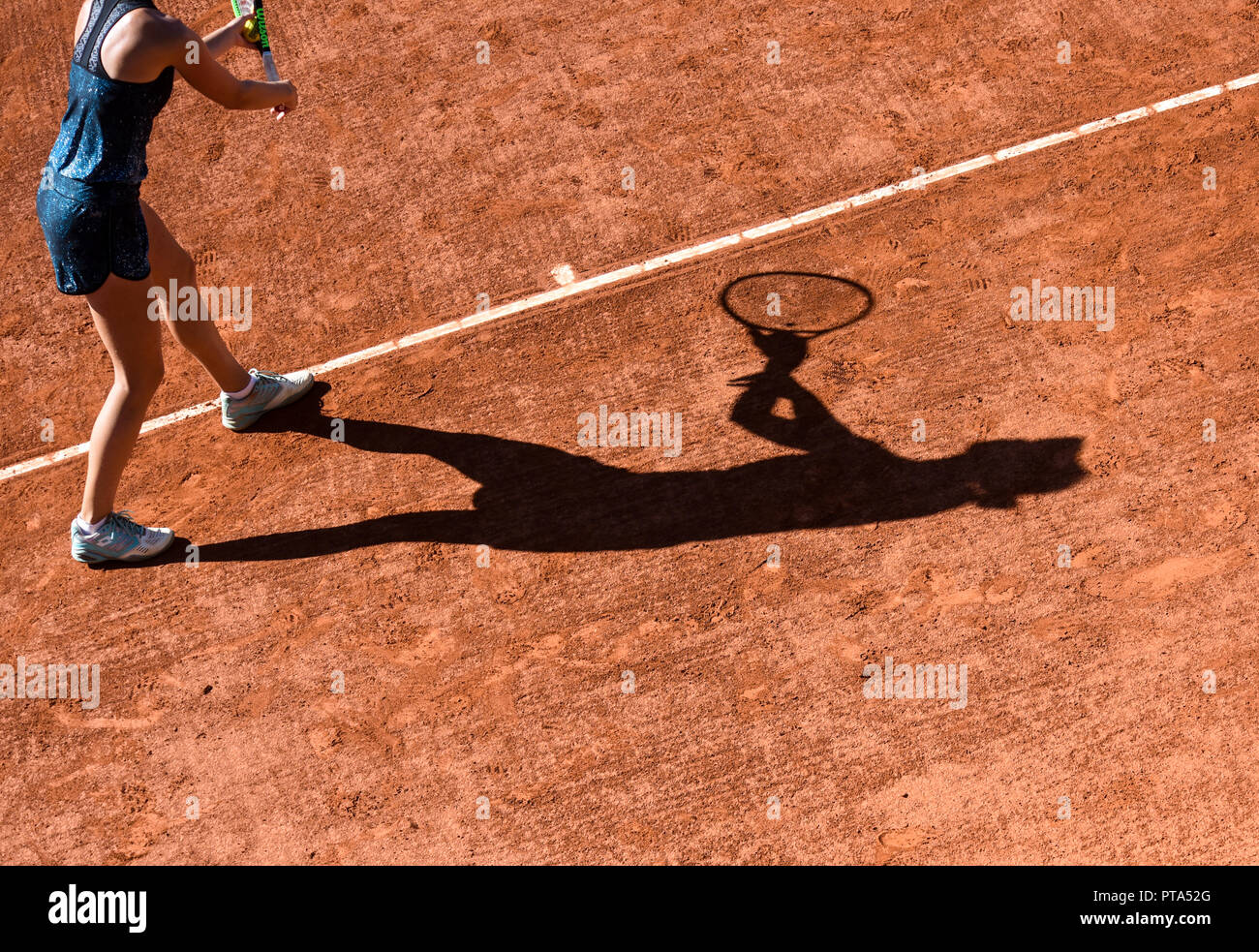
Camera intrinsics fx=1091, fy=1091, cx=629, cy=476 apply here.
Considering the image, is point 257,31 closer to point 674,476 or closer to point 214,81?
point 214,81

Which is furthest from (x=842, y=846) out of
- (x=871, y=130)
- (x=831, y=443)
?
(x=871, y=130)

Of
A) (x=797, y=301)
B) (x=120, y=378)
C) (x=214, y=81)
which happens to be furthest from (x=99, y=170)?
(x=797, y=301)

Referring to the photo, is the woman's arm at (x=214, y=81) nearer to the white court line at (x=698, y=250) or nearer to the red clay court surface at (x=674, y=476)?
the white court line at (x=698, y=250)

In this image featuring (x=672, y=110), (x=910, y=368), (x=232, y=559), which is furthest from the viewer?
(x=672, y=110)

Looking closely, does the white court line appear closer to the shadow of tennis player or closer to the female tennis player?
the female tennis player

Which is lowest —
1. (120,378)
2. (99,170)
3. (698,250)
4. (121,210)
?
(120,378)

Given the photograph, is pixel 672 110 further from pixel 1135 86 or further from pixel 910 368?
pixel 1135 86

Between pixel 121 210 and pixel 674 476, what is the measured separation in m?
2.96

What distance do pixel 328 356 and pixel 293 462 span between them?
76 cm

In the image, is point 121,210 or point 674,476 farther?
point 674,476

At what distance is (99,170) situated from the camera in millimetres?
4652

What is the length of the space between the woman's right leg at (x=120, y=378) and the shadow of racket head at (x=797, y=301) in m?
3.19

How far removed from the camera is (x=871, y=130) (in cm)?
725

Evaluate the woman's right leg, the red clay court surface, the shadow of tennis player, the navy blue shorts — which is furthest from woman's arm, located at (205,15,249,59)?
the shadow of tennis player
